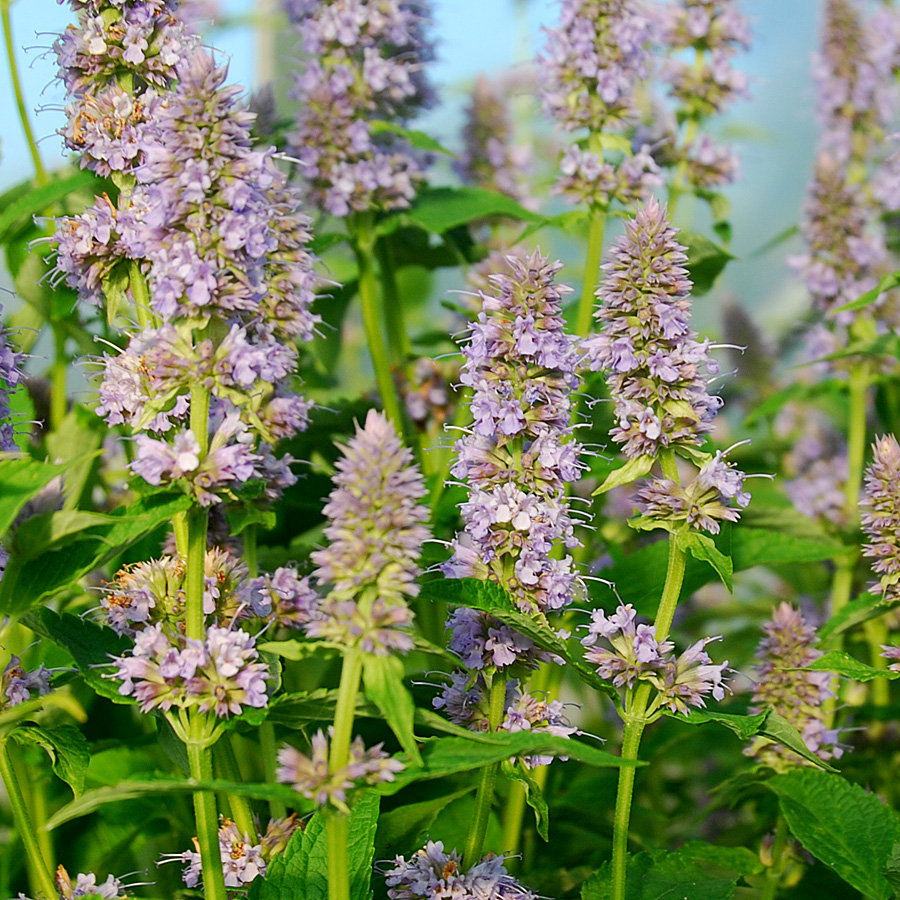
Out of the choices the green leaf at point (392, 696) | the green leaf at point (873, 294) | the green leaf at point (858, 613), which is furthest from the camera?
the green leaf at point (873, 294)

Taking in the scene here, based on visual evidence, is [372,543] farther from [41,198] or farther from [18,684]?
[41,198]

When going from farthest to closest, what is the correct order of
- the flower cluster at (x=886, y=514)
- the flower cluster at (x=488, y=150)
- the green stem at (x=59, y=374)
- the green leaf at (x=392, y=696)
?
1. the flower cluster at (x=488, y=150)
2. the green stem at (x=59, y=374)
3. the flower cluster at (x=886, y=514)
4. the green leaf at (x=392, y=696)

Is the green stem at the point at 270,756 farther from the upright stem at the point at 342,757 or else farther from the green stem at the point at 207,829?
the upright stem at the point at 342,757

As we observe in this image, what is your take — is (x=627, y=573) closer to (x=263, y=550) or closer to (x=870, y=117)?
(x=263, y=550)

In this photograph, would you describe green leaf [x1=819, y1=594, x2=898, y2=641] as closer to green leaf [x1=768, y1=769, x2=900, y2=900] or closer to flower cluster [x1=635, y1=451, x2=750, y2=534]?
green leaf [x1=768, y1=769, x2=900, y2=900]

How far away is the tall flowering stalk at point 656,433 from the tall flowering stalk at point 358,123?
108cm

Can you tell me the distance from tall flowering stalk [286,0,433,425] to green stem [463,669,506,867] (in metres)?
1.10

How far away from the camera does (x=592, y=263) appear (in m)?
2.75

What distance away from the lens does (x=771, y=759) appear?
2121 mm

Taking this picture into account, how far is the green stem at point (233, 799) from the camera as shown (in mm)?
1814

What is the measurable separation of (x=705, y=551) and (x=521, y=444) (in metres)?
0.30

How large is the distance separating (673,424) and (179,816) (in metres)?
1.38

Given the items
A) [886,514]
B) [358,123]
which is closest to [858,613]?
[886,514]

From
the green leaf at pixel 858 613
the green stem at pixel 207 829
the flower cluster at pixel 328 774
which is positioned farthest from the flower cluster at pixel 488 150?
the flower cluster at pixel 328 774
